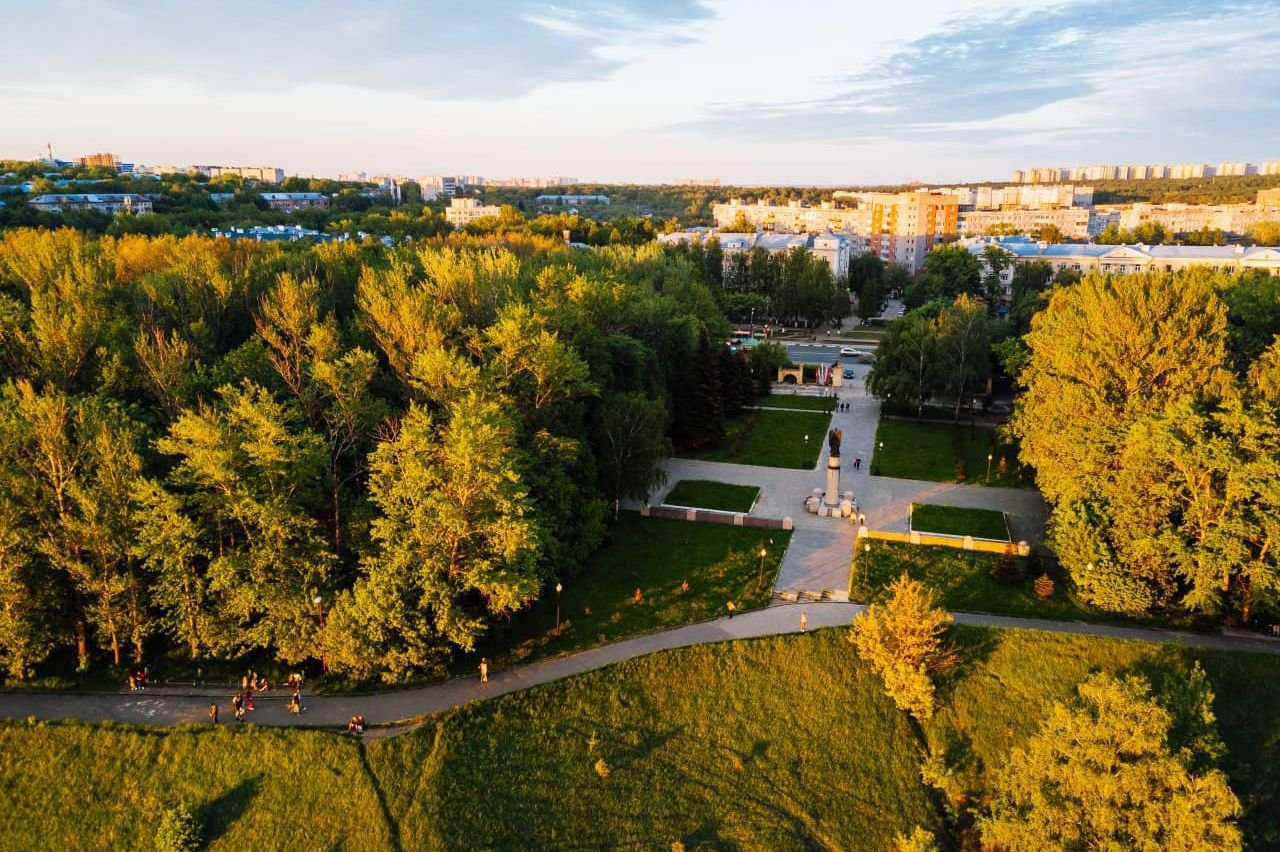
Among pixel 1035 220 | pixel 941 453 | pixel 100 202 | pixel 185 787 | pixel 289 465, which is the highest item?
pixel 1035 220

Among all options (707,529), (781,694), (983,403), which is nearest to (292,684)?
(781,694)

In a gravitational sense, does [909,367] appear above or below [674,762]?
above

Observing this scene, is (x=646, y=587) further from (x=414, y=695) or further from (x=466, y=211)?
(x=466, y=211)

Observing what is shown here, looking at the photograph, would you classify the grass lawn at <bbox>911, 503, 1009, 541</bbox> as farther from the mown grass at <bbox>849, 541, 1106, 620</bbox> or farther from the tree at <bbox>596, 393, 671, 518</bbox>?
the tree at <bbox>596, 393, 671, 518</bbox>

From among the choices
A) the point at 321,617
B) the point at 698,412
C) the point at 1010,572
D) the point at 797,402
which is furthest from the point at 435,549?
the point at 797,402

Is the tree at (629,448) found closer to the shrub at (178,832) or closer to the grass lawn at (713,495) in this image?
the grass lawn at (713,495)

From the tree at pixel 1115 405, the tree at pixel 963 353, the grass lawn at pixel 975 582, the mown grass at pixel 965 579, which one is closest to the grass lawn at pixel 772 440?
the tree at pixel 963 353

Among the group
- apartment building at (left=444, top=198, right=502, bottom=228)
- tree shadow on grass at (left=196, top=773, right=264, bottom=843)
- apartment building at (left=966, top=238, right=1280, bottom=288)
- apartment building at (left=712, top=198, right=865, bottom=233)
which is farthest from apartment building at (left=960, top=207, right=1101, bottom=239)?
tree shadow on grass at (left=196, top=773, right=264, bottom=843)

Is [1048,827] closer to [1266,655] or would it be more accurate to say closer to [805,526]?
[1266,655]
